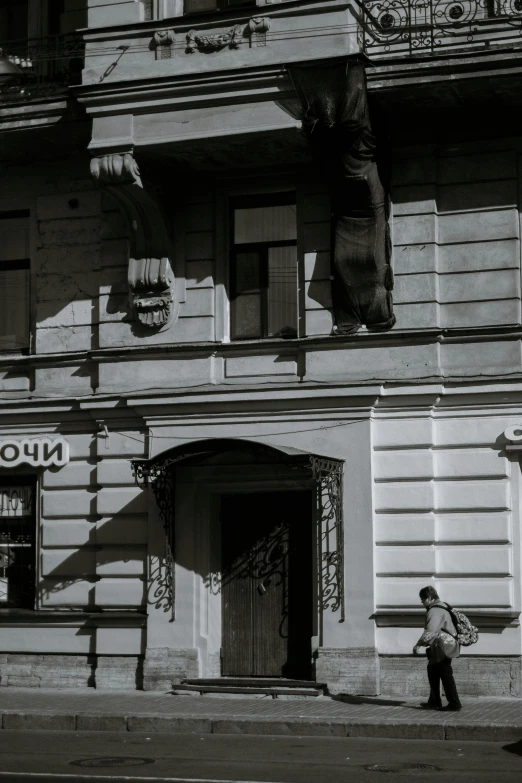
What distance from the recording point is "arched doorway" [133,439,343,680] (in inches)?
680

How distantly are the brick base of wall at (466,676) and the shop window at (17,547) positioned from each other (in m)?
5.29

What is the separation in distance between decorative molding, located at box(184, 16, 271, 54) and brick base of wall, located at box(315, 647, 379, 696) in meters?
7.87

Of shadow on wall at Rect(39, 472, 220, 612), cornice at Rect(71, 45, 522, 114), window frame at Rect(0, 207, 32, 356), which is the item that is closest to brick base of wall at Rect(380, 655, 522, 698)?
shadow on wall at Rect(39, 472, 220, 612)

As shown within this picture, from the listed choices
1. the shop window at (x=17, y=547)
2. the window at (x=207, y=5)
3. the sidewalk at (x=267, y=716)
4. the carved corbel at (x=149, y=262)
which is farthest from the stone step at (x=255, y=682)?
the window at (x=207, y=5)

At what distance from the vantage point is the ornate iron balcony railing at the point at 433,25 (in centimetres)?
1641

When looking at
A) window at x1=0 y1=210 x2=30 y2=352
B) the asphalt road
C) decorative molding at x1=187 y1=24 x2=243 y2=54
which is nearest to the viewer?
the asphalt road

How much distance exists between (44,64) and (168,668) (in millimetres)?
8758

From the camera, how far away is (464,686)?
52.9ft

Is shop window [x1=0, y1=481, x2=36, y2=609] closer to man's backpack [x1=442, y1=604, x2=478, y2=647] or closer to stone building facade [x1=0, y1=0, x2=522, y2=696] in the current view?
stone building facade [x1=0, y1=0, x2=522, y2=696]

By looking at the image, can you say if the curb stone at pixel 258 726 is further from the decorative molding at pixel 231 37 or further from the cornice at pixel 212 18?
the cornice at pixel 212 18

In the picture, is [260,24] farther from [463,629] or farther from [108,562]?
[463,629]

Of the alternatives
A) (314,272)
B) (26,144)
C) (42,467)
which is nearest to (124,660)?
(42,467)

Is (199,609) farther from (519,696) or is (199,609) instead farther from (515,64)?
(515,64)

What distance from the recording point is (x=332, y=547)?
1675cm
